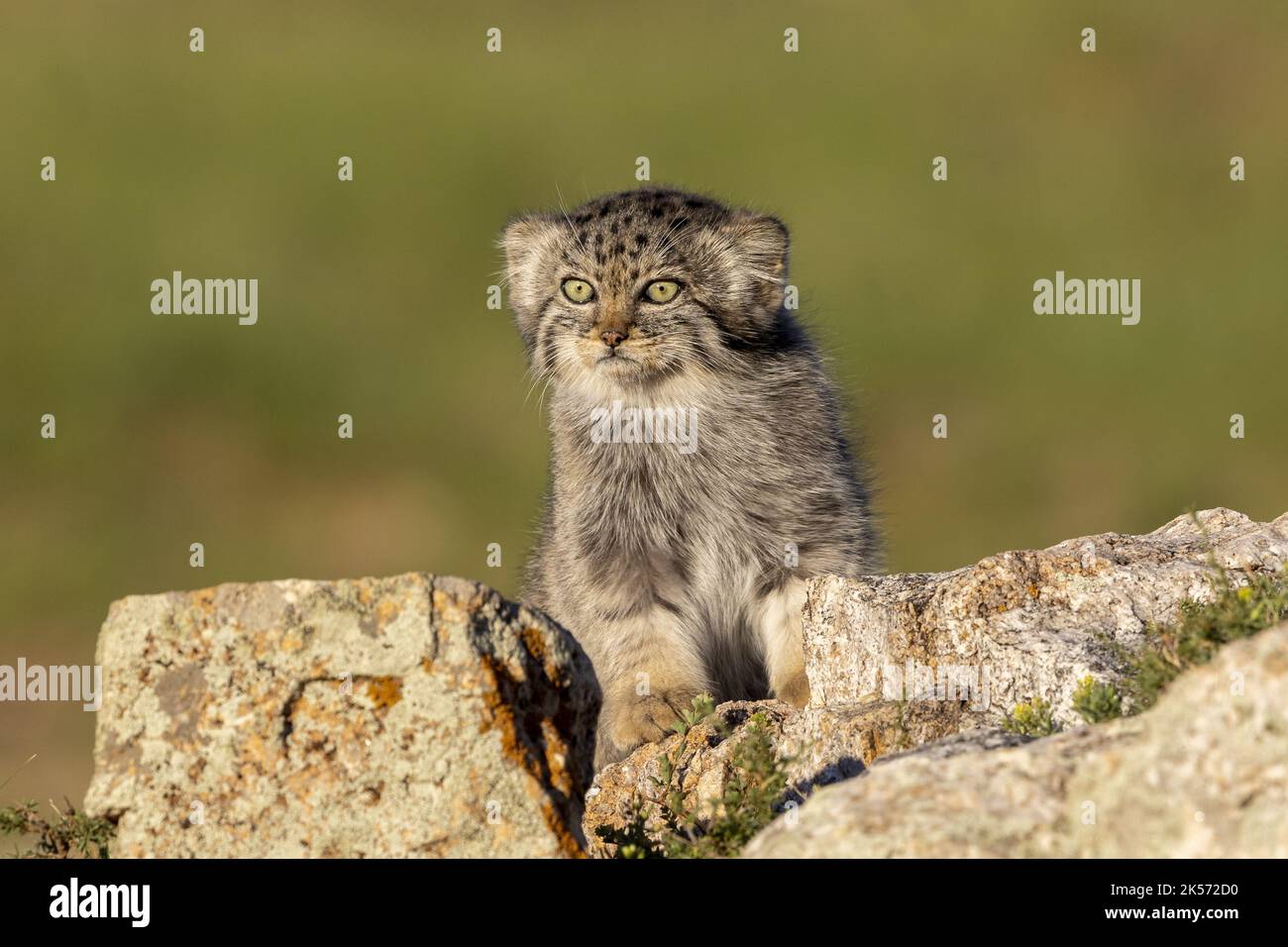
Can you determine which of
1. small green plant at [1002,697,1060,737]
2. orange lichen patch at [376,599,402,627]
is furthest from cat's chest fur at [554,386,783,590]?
orange lichen patch at [376,599,402,627]

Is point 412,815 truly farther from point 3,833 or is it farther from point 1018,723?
point 1018,723

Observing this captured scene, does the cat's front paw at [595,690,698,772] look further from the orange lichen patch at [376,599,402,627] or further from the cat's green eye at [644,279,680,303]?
the orange lichen patch at [376,599,402,627]

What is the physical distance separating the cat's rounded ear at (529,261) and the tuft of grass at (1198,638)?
4.84 meters

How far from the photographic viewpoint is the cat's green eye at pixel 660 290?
29.1 feet

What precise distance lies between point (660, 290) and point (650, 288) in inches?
2.2

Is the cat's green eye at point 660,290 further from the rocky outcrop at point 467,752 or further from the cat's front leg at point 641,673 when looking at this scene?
the rocky outcrop at point 467,752

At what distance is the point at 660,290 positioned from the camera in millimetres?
8867

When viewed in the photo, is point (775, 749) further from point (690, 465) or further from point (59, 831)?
point (690, 465)

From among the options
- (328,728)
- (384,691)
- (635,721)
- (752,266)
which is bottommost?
(635,721)

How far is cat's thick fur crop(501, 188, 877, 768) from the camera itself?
871 cm

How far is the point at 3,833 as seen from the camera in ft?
17.9

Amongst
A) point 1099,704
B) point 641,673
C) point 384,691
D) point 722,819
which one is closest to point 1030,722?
point 1099,704

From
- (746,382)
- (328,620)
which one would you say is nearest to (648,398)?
(746,382)
